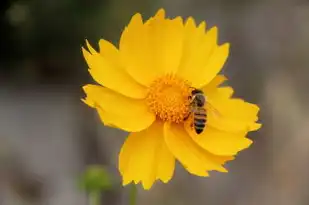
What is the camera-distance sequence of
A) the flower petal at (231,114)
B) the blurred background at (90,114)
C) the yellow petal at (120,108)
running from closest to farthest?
the yellow petal at (120,108) → the flower petal at (231,114) → the blurred background at (90,114)

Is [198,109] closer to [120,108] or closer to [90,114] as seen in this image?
[120,108]

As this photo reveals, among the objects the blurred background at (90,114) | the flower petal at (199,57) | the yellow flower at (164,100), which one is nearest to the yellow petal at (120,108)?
the yellow flower at (164,100)

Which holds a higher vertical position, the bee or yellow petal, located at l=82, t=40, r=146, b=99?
yellow petal, located at l=82, t=40, r=146, b=99

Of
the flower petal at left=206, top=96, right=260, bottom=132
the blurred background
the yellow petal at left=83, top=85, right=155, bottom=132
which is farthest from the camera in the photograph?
the blurred background

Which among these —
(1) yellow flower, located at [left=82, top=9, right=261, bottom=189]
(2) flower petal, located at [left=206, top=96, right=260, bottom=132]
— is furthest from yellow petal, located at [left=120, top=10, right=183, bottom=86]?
(2) flower petal, located at [left=206, top=96, right=260, bottom=132]

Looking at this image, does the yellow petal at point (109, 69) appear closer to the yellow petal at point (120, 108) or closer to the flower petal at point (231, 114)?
the yellow petal at point (120, 108)

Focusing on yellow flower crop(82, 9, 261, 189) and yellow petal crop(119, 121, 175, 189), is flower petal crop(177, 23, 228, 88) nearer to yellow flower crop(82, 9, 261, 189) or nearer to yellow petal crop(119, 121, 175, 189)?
yellow flower crop(82, 9, 261, 189)
